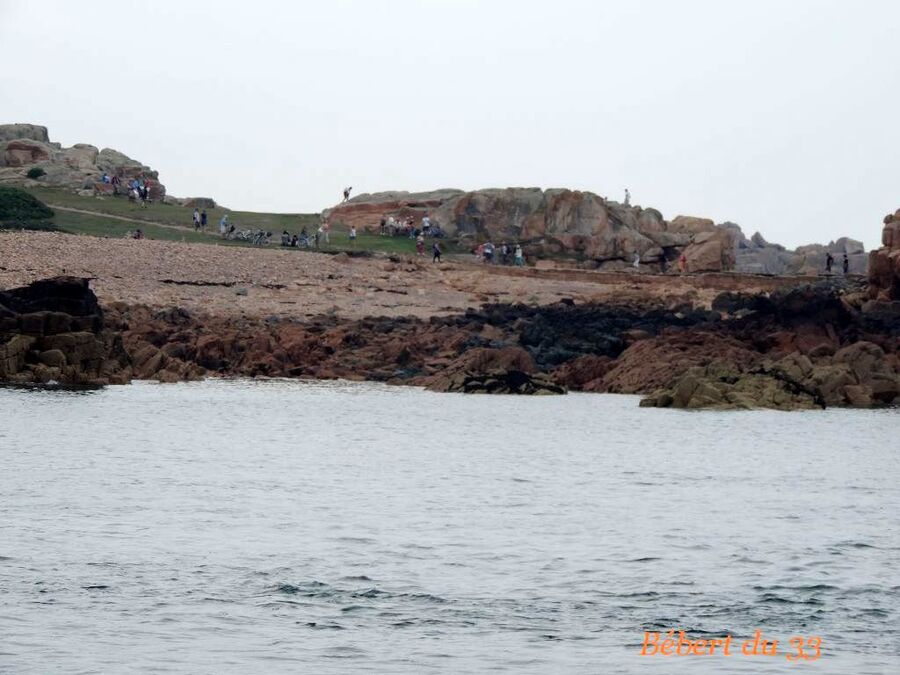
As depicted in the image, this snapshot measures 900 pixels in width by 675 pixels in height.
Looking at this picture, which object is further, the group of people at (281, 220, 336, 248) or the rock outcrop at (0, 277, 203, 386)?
the group of people at (281, 220, 336, 248)

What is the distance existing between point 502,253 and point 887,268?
74.3 ft

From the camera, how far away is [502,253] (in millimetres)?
78750

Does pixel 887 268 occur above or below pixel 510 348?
above

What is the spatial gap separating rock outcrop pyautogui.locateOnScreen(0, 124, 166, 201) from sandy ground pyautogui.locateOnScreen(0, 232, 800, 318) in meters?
22.8

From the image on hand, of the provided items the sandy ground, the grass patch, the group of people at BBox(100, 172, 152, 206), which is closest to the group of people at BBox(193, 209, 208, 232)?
the grass patch

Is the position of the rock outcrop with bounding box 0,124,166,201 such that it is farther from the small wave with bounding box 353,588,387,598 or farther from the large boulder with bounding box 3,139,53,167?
the small wave with bounding box 353,588,387,598

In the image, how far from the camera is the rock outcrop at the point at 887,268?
198ft

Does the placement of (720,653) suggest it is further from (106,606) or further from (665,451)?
(665,451)

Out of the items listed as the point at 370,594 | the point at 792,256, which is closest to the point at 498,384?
the point at 370,594

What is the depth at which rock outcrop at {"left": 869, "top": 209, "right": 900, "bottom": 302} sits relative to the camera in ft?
198

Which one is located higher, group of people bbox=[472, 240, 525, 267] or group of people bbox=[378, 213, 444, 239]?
group of people bbox=[378, 213, 444, 239]

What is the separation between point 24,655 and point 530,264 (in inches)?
2577

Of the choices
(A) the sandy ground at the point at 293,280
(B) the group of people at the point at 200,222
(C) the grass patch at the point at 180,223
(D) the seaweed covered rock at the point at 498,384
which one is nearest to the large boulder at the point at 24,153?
(C) the grass patch at the point at 180,223

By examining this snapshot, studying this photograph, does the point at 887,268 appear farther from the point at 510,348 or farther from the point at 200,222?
the point at 200,222
